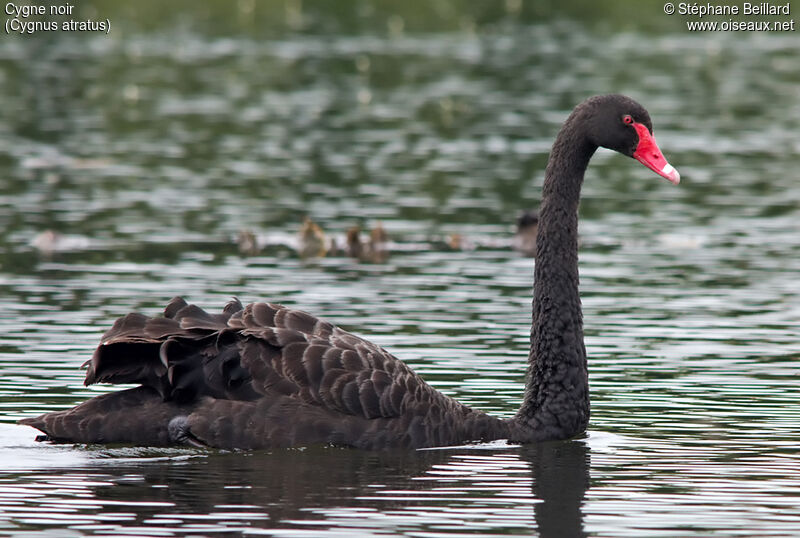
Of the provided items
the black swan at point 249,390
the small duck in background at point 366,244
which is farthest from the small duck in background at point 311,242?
the black swan at point 249,390

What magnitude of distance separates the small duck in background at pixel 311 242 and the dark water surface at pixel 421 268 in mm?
381

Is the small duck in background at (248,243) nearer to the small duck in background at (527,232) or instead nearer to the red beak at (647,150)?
the small duck in background at (527,232)

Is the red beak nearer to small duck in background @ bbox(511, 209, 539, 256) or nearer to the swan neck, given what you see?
the swan neck

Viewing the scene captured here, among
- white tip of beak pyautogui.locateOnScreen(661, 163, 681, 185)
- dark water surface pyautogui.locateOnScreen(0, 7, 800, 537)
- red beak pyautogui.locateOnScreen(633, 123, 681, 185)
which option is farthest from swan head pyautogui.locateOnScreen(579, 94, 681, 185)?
dark water surface pyautogui.locateOnScreen(0, 7, 800, 537)

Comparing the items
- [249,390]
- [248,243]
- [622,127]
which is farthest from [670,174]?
[248,243]

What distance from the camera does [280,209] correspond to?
23766mm

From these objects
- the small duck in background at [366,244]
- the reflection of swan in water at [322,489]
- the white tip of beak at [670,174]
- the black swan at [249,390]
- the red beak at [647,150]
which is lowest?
the reflection of swan in water at [322,489]

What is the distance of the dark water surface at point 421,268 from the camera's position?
9.54m

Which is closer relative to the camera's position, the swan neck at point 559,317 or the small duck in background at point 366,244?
the swan neck at point 559,317

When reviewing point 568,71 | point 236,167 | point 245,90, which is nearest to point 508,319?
point 236,167

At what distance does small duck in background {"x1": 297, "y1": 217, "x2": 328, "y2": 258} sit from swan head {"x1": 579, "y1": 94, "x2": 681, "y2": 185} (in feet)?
29.1

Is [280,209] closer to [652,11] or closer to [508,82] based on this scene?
[508,82]

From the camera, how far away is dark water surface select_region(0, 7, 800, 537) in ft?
31.3

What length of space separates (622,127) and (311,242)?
9.16 m
